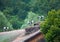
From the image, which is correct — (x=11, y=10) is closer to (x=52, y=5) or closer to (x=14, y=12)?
(x=14, y=12)

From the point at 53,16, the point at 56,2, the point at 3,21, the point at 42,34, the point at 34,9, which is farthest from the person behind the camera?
the point at 34,9

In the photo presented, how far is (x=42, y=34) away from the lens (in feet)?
59.2

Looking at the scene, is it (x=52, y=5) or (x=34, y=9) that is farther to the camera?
(x=34, y=9)

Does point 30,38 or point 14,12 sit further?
point 14,12

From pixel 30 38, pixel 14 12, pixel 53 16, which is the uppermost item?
pixel 53 16

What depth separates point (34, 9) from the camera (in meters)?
50.7

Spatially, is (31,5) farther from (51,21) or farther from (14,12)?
(51,21)

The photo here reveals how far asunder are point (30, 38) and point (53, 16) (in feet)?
7.23

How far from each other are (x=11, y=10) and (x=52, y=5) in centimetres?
684

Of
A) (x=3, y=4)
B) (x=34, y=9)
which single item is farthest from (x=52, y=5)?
(x=3, y=4)

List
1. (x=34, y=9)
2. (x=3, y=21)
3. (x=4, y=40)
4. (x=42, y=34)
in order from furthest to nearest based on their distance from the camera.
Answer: (x=34, y=9), (x=3, y=21), (x=4, y=40), (x=42, y=34)

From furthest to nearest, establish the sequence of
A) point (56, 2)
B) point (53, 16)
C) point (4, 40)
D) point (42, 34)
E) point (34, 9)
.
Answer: point (34, 9)
point (56, 2)
point (4, 40)
point (42, 34)
point (53, 16)

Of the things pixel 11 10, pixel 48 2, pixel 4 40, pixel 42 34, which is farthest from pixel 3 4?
pixel 42 34

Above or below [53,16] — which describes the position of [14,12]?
below
